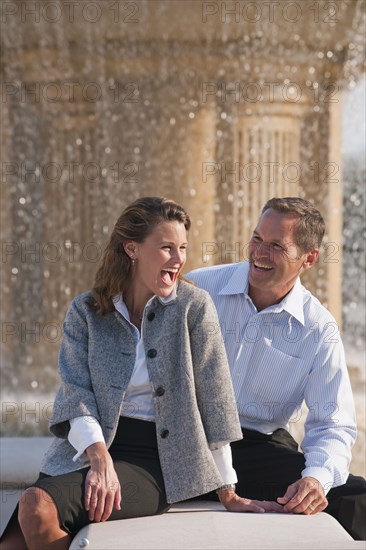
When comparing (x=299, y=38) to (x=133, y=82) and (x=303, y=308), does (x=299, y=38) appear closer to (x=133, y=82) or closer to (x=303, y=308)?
(x=133, y=82)

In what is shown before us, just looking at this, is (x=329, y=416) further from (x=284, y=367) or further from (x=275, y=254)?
(x=275, y=254)

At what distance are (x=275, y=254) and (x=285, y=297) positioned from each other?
0.12 metres

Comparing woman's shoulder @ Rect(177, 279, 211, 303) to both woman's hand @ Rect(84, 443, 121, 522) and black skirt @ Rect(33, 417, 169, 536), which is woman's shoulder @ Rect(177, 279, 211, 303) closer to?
black skirt @ Rect(33, 417, 169, 536)

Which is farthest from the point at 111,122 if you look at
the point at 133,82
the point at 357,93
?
the point at 357,93

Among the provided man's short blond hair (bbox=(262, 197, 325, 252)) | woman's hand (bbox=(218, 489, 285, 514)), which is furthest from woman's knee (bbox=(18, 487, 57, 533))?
man's short blond hair (bbox=(262, 197, 325, 252))

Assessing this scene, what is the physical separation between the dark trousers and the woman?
7.8 inches

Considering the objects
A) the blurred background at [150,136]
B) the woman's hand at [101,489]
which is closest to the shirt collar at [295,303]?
the woman's hand at [101,489]

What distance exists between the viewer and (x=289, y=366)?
8.80ft

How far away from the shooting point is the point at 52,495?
2211 mm

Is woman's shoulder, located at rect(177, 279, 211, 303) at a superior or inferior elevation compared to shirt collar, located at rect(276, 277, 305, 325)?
superior

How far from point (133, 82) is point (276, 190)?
1.07 metres

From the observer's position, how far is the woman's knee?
2178 millimetres

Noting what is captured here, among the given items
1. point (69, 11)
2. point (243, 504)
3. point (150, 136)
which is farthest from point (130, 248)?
point (150, 136)

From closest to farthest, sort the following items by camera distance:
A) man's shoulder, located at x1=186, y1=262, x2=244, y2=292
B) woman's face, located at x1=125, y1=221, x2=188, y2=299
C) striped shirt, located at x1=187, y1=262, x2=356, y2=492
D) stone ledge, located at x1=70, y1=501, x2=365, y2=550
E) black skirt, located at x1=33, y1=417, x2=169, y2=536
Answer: stone ledge, located at x1=70, y1=501, x2=365, y2=550
black skirt, located at x1=33, y1=417, x2=169, y2=536
woman's face, located at x1=125, y1=221, x2=188, y2=299
striped shirt, located at x1=187, y1=262, x2=356, y2=492
man's shoulder, located at x1=186, y1=262, x2=244, y2=292
